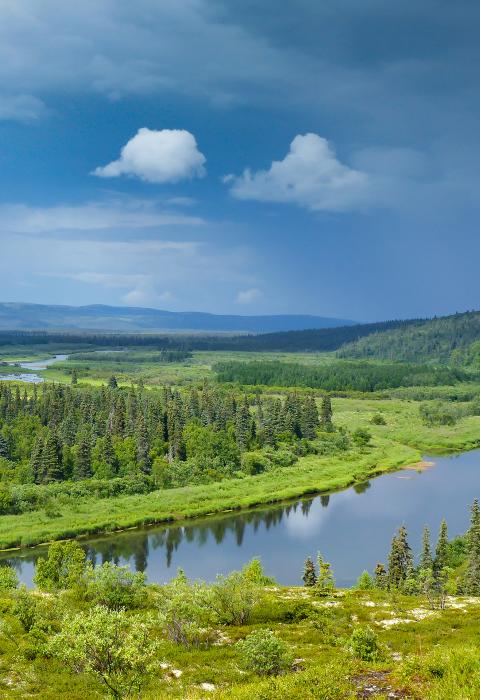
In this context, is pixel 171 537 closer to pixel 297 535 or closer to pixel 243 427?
pixel 297 535

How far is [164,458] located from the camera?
11506cm

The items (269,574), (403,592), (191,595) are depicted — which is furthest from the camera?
(269,574)

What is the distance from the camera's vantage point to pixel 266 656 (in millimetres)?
30344

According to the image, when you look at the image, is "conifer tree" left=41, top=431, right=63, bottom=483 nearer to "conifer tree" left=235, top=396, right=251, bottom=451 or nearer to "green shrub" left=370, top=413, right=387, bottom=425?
"conifer tree" left=235, top=396, right=251, bottom=451

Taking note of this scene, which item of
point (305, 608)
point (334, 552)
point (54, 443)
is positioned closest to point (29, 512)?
point (54, 443)

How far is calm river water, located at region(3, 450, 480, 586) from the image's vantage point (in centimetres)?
7294

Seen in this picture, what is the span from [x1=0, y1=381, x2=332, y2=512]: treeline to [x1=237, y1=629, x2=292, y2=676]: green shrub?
6613 centimetres

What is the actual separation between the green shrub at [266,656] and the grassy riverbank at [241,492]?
5551cm

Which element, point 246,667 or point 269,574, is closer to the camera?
point 246,667

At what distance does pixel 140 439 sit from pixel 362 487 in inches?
1750

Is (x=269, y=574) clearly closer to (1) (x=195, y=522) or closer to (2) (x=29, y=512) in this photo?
(1) (x=195, y=522)

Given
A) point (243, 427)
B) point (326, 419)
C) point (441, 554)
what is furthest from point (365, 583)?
point (326, 419)

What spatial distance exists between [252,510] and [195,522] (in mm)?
11368

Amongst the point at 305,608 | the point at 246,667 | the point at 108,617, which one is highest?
the point at 108,617
